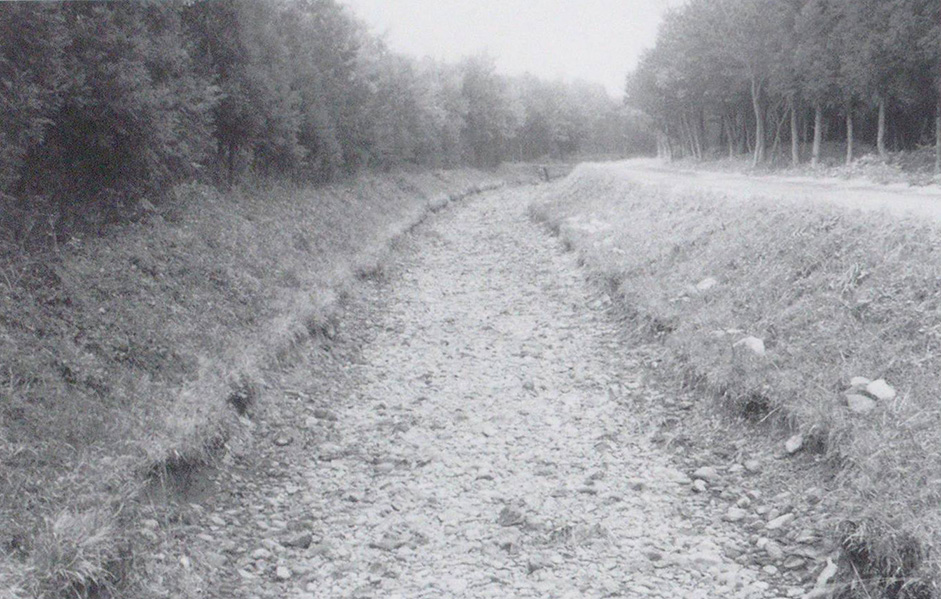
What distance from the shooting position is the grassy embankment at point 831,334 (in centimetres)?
611

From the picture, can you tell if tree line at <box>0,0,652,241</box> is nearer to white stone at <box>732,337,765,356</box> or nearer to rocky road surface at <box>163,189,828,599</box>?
rocky road surface at <box>163,189,828,599</box>

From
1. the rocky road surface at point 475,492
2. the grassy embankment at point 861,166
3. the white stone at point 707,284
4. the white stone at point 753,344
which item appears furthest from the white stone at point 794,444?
the grassy embankment at point 861,166

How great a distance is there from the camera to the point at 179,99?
533 inches

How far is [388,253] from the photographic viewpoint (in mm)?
22547

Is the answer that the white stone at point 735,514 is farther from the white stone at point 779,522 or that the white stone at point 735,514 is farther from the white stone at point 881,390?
the white stone at point 881,390

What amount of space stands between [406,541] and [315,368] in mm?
5562

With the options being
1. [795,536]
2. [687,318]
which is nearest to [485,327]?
[687,318]

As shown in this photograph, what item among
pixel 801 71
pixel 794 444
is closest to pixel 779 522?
pixel 794 444

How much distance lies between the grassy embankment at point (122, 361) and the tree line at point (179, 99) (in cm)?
120

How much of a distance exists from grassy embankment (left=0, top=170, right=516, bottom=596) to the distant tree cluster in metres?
24.7

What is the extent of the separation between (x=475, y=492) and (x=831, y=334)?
528 centimetres

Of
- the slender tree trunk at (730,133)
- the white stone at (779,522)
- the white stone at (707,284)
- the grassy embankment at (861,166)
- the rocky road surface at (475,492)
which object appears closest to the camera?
the rocky road surface at (475,492)

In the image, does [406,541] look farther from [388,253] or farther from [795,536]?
[388,253]

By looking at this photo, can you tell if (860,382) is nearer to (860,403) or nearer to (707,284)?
(860,403)
